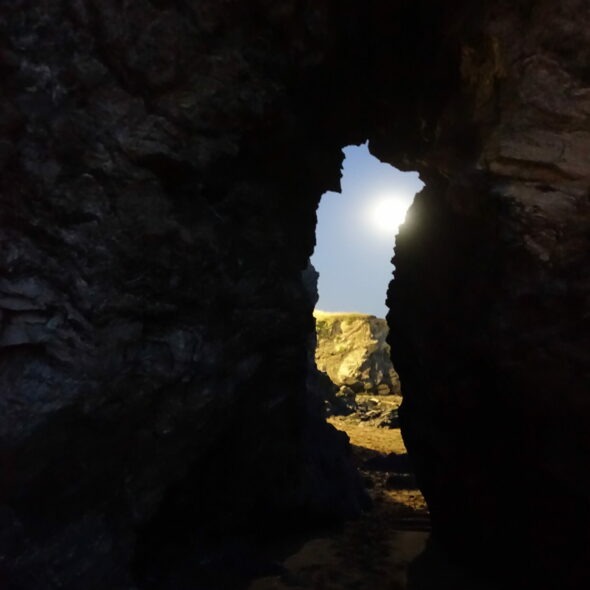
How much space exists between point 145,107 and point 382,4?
5.05 meters

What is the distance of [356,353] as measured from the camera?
159ft

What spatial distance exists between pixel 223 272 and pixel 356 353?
138 ft

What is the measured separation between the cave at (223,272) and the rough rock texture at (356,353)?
35.7 metres

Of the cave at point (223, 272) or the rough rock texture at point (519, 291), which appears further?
the rough rock texture at point (519, 291)

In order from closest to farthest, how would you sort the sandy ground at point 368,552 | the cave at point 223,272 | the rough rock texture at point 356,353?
1. the cave at point 223,272
2. the sandy ground at point 368,552
3. the rough rock texture at point 356,353

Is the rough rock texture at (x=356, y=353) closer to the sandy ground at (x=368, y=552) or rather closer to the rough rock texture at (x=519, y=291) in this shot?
the sandy ground at (x=368, y=552)

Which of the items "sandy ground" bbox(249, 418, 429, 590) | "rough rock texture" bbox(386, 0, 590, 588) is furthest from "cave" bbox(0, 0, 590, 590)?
"sandy ground" bbox(249, 418, 429, 590)

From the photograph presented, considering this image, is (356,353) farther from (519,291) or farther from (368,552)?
(519,291)

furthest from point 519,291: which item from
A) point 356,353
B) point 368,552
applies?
point 356,353

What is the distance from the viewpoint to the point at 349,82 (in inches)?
395

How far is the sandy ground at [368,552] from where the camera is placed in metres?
7.82

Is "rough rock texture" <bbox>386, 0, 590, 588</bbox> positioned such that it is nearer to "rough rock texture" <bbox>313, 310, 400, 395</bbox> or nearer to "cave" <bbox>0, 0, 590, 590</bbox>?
"cave" <bbox>0, 0, 590, 590</bbox>

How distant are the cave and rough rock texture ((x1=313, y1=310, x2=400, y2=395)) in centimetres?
3566

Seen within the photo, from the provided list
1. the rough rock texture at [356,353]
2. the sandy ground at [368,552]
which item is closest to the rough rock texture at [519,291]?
the sandy ground at [368,552]
